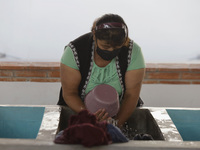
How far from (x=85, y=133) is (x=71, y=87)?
0.60m

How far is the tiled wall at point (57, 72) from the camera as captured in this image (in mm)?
2680

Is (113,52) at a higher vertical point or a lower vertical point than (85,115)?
higher

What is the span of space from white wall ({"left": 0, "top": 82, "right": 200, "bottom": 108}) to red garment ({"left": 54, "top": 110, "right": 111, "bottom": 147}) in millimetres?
1876

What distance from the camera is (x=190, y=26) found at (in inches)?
110

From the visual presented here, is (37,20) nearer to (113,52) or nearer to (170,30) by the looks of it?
(170,30)

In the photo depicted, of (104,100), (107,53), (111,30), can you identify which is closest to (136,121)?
(104,100)

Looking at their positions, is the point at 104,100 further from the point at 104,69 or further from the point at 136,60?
the point at 136,60

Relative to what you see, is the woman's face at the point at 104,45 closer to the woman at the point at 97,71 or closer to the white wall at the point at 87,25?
the woman at the point at 97,71

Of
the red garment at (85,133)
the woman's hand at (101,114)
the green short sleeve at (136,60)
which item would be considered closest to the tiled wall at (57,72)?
the green short sleeve at (136,60)

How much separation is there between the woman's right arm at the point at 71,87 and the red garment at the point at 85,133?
44cm

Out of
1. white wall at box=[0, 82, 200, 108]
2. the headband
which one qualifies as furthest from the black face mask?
white wall at box=[0, 82, 200, 108]

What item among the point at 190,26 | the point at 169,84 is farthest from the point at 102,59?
the point at 190,26

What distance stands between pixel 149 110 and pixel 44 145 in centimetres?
75

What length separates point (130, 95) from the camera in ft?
4.87
